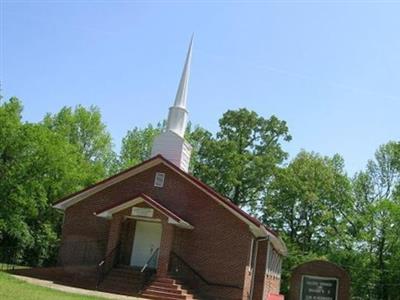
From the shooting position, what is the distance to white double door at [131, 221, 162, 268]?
25297 millimetres

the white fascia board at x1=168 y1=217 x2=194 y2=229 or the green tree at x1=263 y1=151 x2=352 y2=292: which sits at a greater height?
the green tree at x1=263 y1=151 x2=352 y2=292

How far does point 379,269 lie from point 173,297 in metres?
24.6

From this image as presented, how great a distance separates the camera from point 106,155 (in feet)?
164

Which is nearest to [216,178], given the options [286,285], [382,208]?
[286,285]

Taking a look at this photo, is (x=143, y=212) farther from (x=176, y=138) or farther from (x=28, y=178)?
(x=28, y=178)

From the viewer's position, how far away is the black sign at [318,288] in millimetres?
20125

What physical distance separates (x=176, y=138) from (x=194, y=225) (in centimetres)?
544

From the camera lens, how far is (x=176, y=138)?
2866 cm

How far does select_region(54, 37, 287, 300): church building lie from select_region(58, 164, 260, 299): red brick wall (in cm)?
4

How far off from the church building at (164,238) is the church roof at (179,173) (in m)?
0.05

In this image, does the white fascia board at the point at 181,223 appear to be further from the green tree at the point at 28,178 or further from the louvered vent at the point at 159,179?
the green tree at the point at 28,178

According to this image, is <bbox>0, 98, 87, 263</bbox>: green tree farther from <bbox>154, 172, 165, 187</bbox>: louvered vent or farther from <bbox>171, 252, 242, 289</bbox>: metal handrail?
<bbox>171, 252, 242, 289</bbox>: metal handrail

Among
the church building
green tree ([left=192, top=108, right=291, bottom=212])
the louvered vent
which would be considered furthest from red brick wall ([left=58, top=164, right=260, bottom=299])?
green tree ([left=192, top=108, right=291, bottom=212])

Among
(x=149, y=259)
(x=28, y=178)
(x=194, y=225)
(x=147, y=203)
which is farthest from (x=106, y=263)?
(x=28, y=178)
